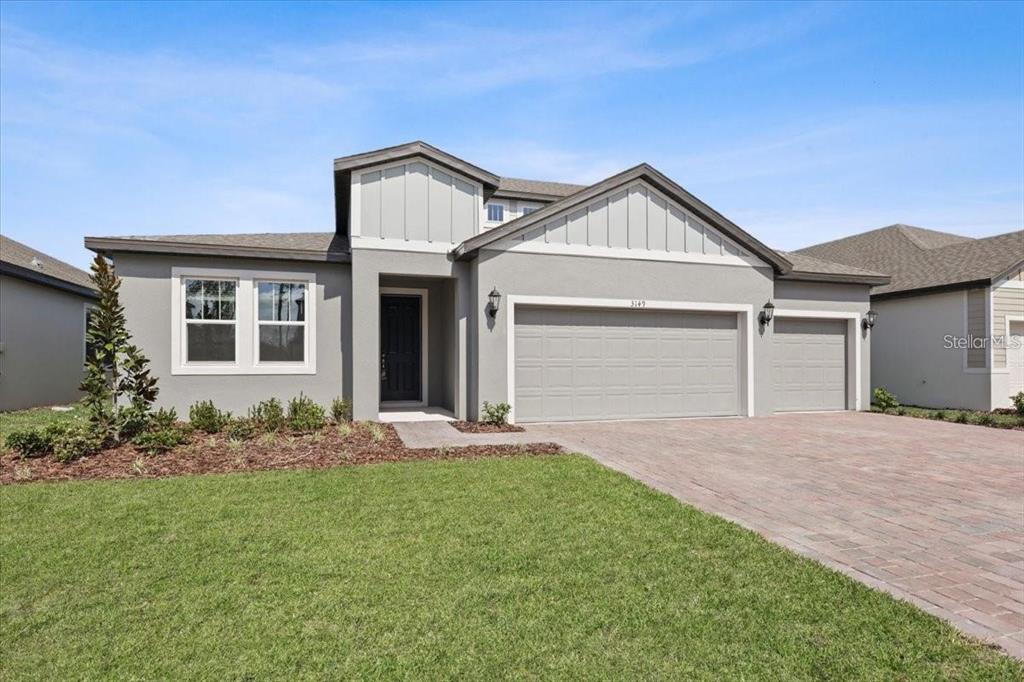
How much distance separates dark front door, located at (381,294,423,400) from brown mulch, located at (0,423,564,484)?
4.61 meters

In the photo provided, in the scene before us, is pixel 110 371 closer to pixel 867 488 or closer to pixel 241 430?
pixel 241 430

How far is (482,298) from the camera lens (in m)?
10.8

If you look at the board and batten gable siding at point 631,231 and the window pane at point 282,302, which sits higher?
the board and batten gable siding at point 631,231

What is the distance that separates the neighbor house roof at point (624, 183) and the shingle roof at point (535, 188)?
6.91m

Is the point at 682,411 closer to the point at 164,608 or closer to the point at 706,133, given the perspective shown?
the point at 706,133

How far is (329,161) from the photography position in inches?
442

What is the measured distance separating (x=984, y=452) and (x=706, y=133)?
792 cm

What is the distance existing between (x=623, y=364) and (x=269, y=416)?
282 inches

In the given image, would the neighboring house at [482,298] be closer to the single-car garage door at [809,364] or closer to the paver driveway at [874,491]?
the single-car garage door at [809,364]

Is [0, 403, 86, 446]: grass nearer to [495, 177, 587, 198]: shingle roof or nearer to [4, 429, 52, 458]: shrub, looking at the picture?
[4, 429, 52, 458]: shrub

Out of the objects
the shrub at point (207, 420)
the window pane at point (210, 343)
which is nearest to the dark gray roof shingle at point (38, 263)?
the window pane at point (210, 343)

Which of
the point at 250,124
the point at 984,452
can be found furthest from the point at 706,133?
the point at 250,124

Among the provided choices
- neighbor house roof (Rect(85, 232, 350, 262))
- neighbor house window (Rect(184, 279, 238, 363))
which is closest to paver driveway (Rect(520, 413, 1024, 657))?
neighbor house roof (Rect(85, 232, 350, 262))

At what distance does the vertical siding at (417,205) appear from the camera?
36.0 ft
